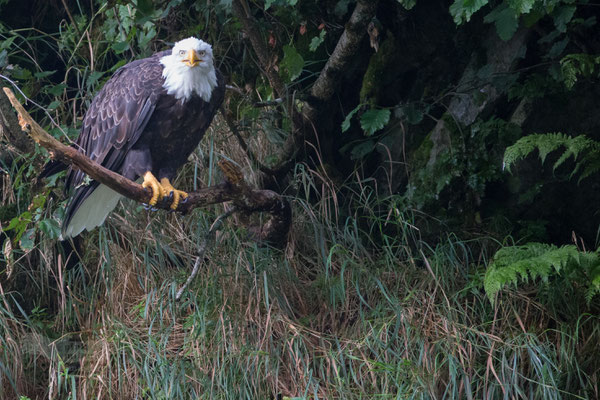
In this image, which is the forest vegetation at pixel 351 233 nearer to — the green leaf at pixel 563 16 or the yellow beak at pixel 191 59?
the green leaf at pixel 563 16

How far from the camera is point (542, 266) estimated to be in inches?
116

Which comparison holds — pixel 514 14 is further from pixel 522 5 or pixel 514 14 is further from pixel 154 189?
pixel 154 189

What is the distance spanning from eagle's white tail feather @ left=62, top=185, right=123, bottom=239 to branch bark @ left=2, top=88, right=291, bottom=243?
0.62 metres

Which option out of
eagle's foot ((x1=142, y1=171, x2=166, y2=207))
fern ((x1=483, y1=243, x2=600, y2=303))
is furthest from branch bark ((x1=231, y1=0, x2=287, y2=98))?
fern ((x1=483, y1=243, x2=600, y2=303))

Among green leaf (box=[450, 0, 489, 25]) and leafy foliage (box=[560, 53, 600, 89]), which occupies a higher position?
green leaf (box=[450, 0, 489, 25])

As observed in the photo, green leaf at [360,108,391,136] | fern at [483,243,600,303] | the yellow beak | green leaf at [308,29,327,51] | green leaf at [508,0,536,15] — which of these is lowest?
fern at [483,243,600,303]

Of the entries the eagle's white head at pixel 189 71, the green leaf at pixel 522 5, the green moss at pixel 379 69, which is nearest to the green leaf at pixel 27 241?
the eagle's white head at pixel 189 71

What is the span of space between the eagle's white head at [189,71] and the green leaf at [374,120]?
2.80 feet

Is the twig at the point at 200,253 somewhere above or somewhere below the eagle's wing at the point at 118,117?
below

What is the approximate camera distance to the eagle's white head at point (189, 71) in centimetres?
343

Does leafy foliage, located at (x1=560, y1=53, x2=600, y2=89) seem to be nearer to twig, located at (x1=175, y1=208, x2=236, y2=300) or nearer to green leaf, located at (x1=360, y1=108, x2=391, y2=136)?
green leaf, located at (x1=360, y1=108, x2=391, y2=136)

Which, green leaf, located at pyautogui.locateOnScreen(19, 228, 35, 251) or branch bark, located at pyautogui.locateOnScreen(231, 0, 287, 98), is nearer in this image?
green leaf, located at pyautogui.locateOnScreen(19, 228, 35, 251)

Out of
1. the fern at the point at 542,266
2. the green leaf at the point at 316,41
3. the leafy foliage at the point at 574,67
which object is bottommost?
the fern at the point at 542,266

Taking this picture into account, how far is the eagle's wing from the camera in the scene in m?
3.54
